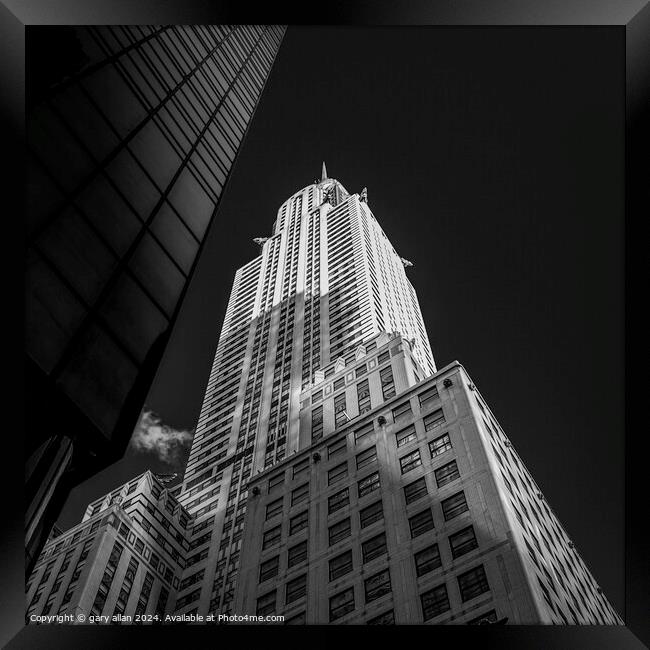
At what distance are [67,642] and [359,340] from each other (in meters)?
78.0

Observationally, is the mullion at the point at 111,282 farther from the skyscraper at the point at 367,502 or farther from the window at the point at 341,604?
the window at the point at 341,604

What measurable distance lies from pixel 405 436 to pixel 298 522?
9.77 meters

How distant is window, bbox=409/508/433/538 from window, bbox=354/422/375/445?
11221mm

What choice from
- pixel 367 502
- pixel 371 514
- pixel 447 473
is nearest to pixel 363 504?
pixel 367 502

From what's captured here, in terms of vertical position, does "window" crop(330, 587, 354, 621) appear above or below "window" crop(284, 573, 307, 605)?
below

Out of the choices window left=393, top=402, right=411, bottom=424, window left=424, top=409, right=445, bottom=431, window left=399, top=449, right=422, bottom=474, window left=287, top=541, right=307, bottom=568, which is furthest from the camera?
window left=393, top=402, right=411, bottom=424

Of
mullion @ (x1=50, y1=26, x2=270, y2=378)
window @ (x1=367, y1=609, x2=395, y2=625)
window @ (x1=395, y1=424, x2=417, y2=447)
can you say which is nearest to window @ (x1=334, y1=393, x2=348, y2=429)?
window @ (x1=395, y1=424, x2=417, y2=447)

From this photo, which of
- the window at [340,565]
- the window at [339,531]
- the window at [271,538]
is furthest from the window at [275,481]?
the window at [340,565]

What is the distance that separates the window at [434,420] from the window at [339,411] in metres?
13.0

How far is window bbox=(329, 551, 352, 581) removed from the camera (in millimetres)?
40594

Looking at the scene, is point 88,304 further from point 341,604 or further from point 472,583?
point 341,604

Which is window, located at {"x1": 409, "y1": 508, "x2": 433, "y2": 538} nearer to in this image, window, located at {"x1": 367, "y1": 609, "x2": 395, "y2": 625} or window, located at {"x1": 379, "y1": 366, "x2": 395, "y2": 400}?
window, located at {"x1": 367, "y1": 609, "x2": 395, "y2": 625}

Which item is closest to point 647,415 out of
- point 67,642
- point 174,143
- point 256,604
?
point 67,642

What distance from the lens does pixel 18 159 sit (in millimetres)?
7637
